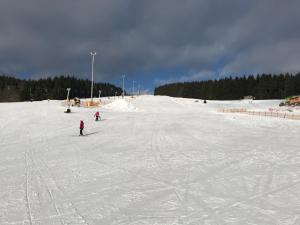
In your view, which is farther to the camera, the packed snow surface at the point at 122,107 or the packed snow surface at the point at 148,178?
the packed snow surface at the point at 122,107

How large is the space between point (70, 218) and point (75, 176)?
236 inches

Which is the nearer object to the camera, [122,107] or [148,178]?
[148,178]

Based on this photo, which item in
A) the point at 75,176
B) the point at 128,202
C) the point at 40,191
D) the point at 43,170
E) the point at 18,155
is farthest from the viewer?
the point at 18,155

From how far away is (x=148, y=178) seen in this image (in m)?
16.3

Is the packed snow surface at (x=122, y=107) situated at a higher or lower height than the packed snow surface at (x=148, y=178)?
higher

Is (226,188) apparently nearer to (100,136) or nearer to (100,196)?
(100,196)

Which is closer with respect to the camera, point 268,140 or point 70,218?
point 70,218

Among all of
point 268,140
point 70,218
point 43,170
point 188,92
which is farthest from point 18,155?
point 188,92

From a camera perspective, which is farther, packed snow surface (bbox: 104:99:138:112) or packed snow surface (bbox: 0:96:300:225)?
packed snow surface (bbox: 104:99:138:112)

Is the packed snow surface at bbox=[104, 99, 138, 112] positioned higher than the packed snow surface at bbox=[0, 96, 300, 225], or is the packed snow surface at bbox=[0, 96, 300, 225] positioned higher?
the packed snow surface at bbox=[104, 99, 138, 112]

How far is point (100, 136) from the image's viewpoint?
3209 cm

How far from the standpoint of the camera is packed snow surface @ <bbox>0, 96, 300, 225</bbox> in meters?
11.3

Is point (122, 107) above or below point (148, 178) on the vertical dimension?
above

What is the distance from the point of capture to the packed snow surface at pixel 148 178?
11.3 meters
